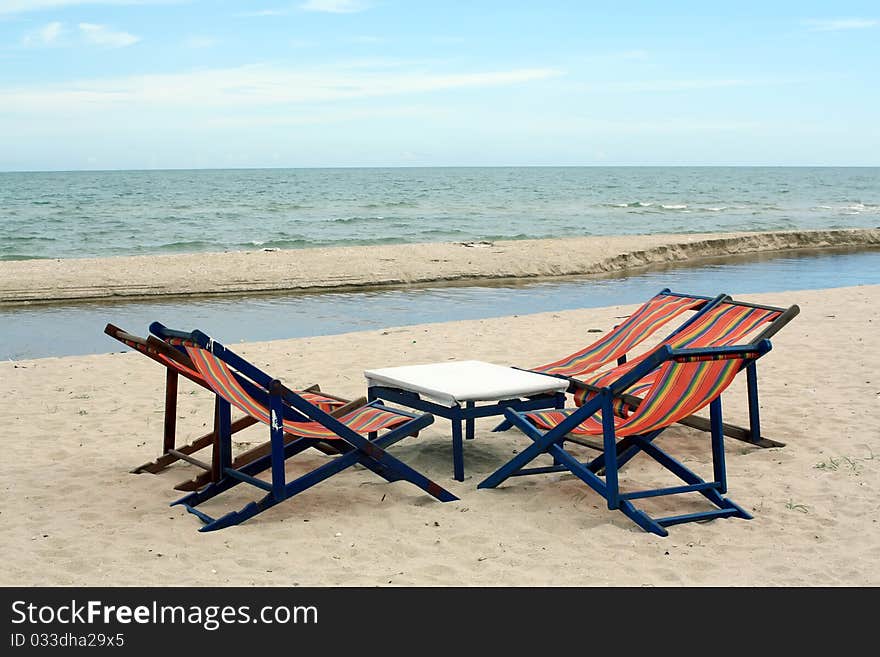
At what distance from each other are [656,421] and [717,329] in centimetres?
139

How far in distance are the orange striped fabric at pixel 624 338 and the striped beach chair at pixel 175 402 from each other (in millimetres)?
1333

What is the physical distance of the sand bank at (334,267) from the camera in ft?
51.1

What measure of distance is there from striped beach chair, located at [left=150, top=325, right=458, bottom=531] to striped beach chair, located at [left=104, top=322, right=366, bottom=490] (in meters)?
0.05

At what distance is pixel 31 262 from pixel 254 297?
5905 mm

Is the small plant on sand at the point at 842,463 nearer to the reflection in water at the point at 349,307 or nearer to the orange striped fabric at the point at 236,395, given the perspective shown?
the orange striped fabric at the point at 236,395

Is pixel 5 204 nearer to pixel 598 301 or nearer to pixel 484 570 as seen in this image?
pixel 598 301

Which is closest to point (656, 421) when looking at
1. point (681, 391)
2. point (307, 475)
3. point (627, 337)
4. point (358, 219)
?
point (681, 391)

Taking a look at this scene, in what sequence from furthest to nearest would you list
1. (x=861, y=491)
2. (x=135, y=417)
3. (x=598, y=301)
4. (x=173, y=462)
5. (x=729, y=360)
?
1. (x=598, y=301)
2. (x=135, y=417)
3. (x=173, y=462)
4. (x=861, y=491)
5. (x=729, y=360)

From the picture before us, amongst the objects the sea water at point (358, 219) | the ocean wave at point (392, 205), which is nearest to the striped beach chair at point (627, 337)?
the sea water at point (358, 219)

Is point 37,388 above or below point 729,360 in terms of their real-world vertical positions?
below

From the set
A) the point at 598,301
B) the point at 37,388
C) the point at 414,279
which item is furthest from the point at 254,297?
the point at 37,388

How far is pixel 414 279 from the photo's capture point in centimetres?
1684

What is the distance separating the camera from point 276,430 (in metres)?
3.96

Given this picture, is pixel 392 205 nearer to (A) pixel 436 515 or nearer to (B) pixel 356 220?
(B) pixel 356 220
